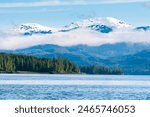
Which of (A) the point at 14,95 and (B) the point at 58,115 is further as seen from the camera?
(A) the point at 14,95

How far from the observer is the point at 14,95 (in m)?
92.0

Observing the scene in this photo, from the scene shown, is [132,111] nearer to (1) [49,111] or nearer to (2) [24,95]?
(1) [49,111]

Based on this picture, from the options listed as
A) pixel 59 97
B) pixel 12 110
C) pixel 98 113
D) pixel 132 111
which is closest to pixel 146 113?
pixel 132 111

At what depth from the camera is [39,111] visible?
186 feet

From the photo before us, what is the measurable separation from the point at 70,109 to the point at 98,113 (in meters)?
4.13

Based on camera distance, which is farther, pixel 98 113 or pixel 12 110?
pixel 12 110

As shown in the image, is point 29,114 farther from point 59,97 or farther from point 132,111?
point 59,97

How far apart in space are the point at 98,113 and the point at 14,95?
3778 cm

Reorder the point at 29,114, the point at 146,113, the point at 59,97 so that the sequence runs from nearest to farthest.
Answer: the point at 29,114 → the point at 146,113 → the point at 59,97

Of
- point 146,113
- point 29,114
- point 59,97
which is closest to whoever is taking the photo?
point 29,114

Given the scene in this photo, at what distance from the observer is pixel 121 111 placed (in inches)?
2240

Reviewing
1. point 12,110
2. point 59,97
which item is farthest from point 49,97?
point 12,110

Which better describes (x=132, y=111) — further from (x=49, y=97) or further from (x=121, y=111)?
(x=49, y=97)

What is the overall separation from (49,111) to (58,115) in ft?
5.97
